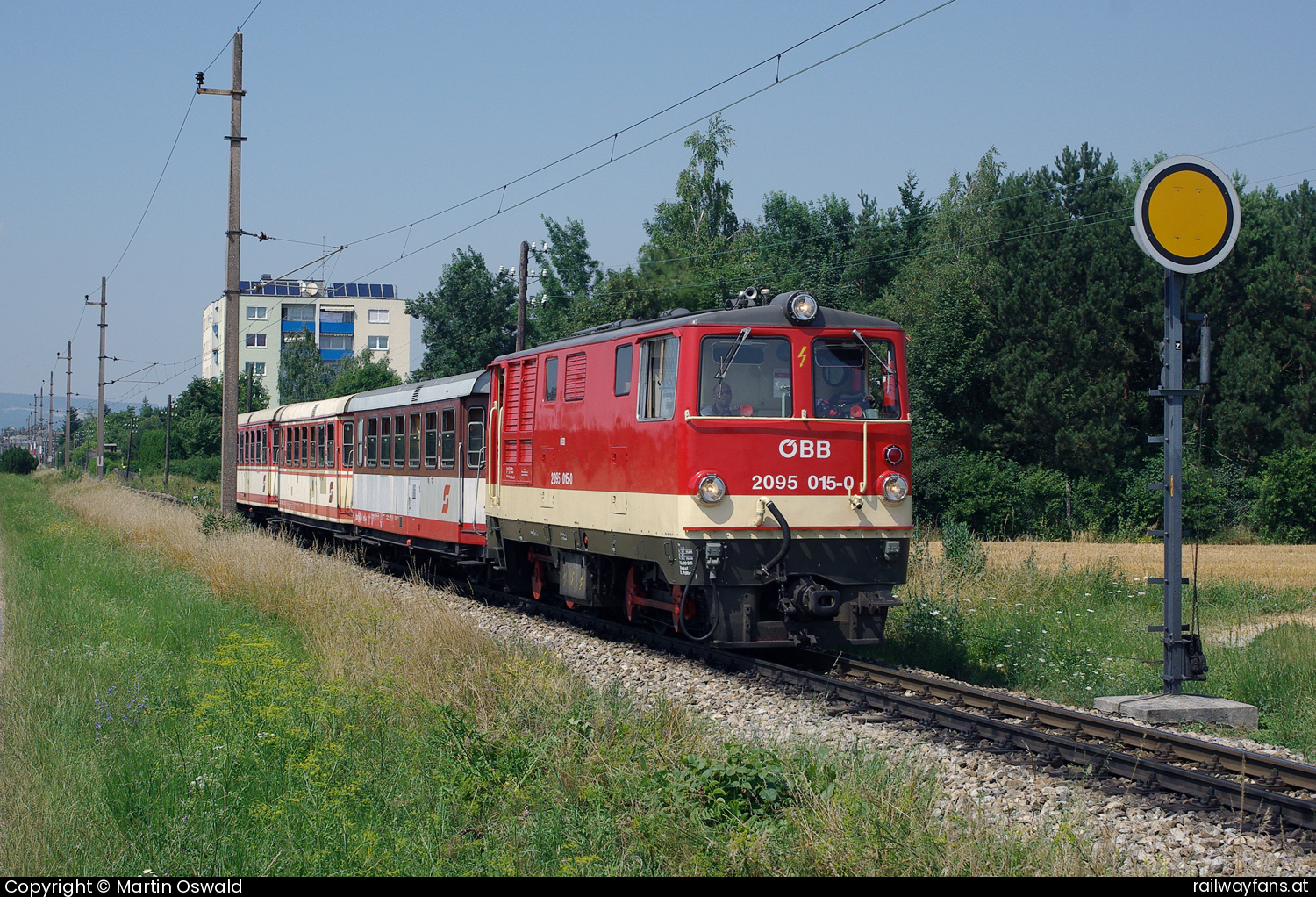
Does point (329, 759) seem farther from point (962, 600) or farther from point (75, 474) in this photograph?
point (75, 474)

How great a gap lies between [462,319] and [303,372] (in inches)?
1148

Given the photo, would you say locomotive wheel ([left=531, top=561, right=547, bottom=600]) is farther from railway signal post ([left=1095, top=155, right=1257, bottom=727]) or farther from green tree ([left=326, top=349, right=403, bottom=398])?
green tree ([left=326, top=349, right=403, bottom=398])

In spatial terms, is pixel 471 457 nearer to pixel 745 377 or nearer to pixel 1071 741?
pixel 745 377

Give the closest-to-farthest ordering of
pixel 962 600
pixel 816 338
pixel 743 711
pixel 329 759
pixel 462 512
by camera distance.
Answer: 1. pixel 329 759
2. pixel 743 711
3. pixel 816 338
4. pixel 962 600
5. pixel 462 512

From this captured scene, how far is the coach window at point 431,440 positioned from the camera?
57.5ft

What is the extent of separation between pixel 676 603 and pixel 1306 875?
242 inches

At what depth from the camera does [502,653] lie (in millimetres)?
9383

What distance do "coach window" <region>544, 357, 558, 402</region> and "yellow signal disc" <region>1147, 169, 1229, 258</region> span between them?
6.51 metres

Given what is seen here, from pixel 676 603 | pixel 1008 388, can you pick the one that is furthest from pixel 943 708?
pixel 1008 388

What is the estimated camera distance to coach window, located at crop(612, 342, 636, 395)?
11.1 metres

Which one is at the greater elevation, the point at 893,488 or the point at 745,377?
the point at 745,377

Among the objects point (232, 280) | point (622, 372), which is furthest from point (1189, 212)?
point (232, 280)

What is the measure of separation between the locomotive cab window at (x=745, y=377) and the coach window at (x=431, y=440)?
8353 mm

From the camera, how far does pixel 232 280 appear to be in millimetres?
19719
